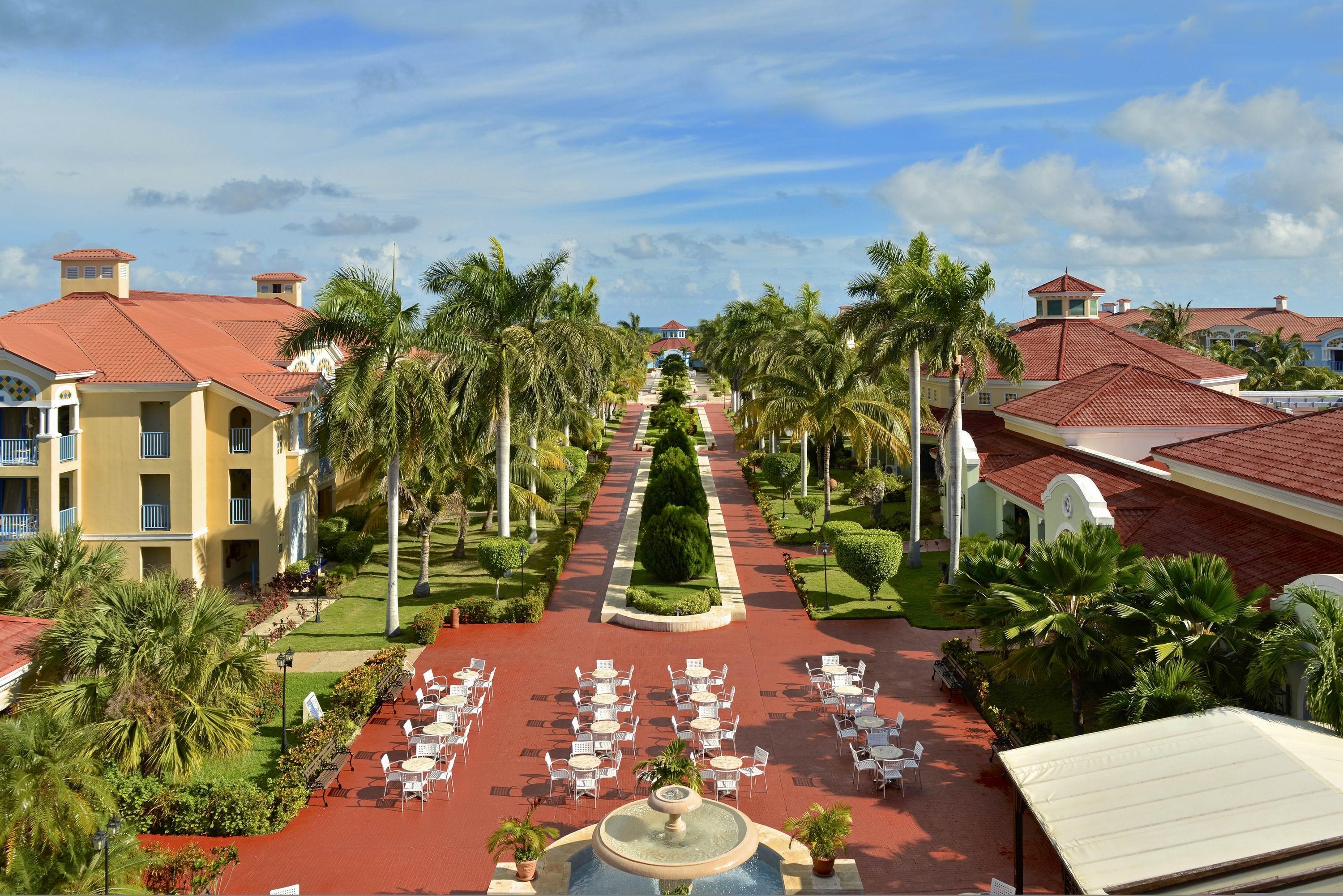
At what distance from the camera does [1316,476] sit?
1941 centimetres

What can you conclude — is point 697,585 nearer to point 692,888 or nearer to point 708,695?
point 708,695

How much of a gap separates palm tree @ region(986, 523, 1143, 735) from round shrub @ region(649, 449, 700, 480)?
18.0 metres

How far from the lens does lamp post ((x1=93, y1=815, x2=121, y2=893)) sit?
39.9 ft

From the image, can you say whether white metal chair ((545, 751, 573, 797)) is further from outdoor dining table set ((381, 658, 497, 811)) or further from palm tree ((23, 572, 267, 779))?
palm tree ((23, 572, 267, 779))

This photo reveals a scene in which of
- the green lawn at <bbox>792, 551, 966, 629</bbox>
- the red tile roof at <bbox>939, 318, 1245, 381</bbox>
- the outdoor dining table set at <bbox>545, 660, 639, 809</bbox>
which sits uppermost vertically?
the red tile roof at <bbox>939, 318, 1245, 381</bbox>

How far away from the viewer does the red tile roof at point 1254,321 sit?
9538 cm

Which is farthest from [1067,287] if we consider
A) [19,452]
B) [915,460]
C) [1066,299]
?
[19,452]

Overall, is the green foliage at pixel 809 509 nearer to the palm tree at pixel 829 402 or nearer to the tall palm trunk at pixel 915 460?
the palm tree at pixel 829 402

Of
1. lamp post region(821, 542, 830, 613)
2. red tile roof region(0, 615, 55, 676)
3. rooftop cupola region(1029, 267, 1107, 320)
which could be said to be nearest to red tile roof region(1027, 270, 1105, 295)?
rooftop cupola region(1029, 267, 1107, 320)

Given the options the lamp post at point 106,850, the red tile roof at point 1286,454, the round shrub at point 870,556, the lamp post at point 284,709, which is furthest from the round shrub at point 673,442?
the lamp post at point 106,850

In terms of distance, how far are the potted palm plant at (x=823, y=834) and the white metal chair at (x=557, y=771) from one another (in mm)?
4161

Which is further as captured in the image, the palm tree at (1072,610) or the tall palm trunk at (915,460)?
the tall palm trunk at (915,460)

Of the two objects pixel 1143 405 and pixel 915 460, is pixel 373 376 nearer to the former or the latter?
pixel 915 460

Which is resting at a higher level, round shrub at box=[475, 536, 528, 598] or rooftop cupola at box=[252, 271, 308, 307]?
rooftop cupola at box=[252, 271, 308, 307]
